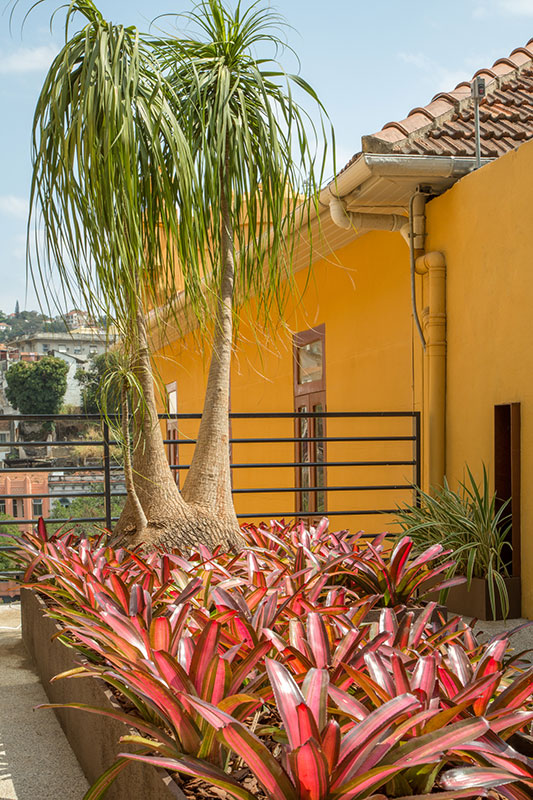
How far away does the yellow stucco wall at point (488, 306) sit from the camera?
3816 mm

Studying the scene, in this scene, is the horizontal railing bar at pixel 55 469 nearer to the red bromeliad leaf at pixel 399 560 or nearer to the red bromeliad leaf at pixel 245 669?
the red bromeliad leaf at pixel 399 560

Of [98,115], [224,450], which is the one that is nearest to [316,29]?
[98,115]

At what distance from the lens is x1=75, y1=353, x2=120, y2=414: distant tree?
2916mm

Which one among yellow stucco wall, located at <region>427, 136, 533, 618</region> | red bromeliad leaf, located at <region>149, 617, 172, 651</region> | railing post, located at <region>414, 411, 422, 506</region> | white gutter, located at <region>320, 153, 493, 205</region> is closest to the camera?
red bromeliad leaf, located at <region>149, 617, 172, 651</region>

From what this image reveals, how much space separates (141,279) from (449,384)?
2.54 metres

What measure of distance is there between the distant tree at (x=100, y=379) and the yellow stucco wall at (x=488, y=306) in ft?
6.96

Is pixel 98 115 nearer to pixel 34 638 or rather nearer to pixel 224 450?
pixel 224 450

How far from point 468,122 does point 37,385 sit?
13.8 ft

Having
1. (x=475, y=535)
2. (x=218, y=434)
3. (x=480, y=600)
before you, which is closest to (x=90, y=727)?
(x=218, y=434)

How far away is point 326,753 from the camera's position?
1.03 meters

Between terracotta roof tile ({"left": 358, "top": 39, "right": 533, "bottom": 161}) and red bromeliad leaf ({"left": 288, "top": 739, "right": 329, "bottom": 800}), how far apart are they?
4.00 metres

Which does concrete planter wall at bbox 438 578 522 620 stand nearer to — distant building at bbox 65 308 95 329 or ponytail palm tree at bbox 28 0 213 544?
ponytail palm tree at bbox 28 0 213 544

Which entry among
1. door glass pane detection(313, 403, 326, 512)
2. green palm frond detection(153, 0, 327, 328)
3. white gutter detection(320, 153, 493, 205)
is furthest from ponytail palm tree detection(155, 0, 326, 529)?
door glass pane detection(313, 403, 326, 512)

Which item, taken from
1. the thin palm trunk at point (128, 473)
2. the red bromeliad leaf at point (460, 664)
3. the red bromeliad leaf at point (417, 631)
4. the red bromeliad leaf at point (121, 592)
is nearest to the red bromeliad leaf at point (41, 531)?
the thin palm trunk at point (128, 473)
